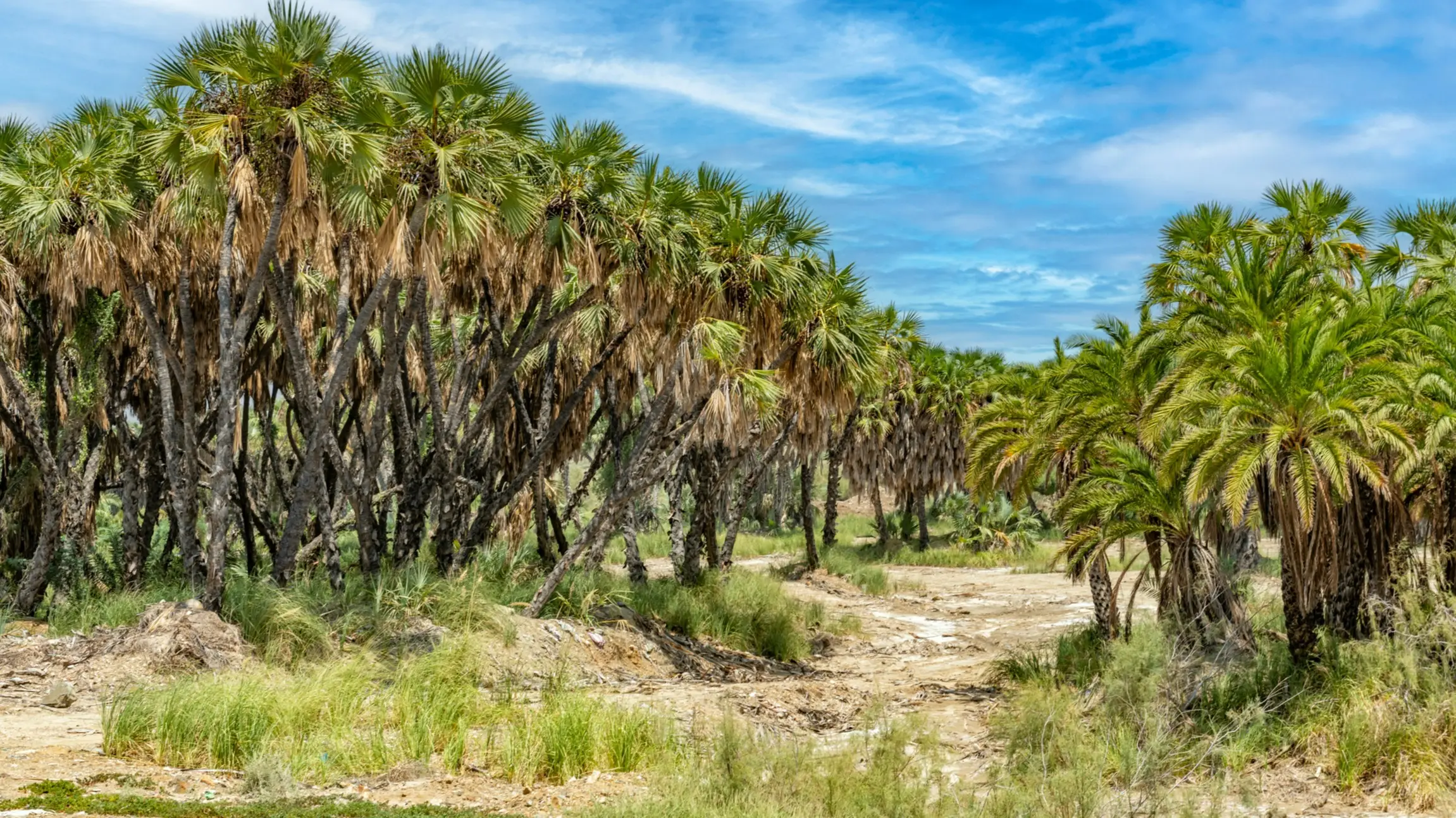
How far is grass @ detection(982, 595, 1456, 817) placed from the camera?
10.3 m

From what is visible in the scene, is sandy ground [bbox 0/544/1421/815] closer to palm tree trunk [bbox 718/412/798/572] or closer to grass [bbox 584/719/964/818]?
grass [bbox 584/719/964/818]

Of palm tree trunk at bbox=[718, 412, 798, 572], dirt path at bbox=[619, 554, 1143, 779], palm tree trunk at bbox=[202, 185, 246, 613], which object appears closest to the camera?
dirt path at bbox=[619, 554, 1143, 779]

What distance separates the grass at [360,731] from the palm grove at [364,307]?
5100 millimetres

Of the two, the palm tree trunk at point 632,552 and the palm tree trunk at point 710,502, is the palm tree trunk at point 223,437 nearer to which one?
the palm tree trunk at point 632,552

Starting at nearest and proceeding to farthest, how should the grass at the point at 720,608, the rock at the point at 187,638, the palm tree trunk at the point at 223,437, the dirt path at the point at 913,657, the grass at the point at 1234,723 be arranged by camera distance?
the grass at the point at 1234,723 < the dirt path at the point at 913,657 < the rock at the point at 187,638 < the palm tree trunk at the point at 223,437 < the grass at the point at 720,608

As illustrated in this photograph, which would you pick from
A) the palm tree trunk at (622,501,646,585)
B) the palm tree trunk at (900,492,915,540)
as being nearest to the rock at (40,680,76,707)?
the palm tree trunk at (622,501,646,585)

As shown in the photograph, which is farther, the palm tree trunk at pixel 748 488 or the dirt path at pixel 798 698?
the palm tree trunk at pixel 748 488

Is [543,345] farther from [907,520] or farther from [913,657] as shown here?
[907,520]

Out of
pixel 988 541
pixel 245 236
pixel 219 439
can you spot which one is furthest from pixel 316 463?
pixel 988 541

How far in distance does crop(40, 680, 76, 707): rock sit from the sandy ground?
7 cm

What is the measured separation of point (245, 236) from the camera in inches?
652

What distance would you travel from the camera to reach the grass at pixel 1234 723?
1027 centimetres

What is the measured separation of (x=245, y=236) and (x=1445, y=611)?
15.2 metres

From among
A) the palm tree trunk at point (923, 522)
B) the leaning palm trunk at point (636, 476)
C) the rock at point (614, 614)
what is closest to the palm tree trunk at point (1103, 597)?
the leaning palm trunk at point (636, 476)
